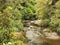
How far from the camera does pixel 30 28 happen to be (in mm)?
32406

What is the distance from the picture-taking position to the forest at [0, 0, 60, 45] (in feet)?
62.8

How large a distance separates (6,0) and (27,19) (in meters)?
20.0

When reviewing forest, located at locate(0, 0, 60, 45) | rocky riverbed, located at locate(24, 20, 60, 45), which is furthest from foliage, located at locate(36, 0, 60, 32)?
rocky riverbed, located at locate(24, 20, 60, 45)

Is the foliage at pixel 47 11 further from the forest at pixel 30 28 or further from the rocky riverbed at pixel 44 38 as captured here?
the rocky riverbed at pixel 44 38

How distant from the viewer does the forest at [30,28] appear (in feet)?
62.8

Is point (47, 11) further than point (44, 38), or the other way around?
point (47, 11)

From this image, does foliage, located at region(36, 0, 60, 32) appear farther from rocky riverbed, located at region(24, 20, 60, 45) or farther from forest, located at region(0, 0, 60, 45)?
rocky riverbed, located at region(24, 20, 60, 45)

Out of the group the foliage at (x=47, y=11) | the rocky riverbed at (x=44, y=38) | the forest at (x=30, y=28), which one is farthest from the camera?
the foliage at (x=47, y=11)

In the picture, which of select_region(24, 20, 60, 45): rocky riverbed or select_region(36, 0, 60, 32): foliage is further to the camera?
select_region(36, 0, 60, 32): foliage

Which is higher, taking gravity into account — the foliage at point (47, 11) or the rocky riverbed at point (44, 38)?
the foliage at point (47, 11)

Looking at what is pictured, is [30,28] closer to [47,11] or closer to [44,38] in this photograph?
[47,11]

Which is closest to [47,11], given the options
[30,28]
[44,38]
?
[30,28]

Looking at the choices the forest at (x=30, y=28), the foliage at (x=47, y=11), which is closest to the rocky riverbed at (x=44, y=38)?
the forest at (x=30, y=28)

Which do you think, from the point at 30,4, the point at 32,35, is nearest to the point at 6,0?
the point at 32,35
